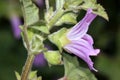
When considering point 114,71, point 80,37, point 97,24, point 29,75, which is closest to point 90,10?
point 80,37

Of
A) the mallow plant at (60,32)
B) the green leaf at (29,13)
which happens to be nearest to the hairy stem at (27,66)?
the mallow plant at (60,32)

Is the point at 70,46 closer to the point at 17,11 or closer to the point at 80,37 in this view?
the point at 80,37

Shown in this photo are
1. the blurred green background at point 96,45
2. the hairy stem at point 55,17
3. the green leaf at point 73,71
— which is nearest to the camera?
the hairy stem at point 55,17

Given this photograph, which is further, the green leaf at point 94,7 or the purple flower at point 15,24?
the purple flower at point 15,24

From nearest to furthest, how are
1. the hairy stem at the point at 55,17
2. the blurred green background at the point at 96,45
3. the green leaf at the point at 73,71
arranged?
the hairy stem at the point at 55,17 → the green leaf at the point at 73,71 → the blurred green background at the point at 96,45

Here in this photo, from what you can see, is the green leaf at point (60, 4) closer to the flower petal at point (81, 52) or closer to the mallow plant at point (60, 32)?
the mallow plant at point (60, 32)

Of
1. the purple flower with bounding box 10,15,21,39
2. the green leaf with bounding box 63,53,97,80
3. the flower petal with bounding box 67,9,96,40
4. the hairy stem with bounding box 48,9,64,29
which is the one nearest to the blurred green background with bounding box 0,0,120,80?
the purple flower with bounding box 10,15,21,39

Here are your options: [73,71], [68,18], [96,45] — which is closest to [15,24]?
[96,45]

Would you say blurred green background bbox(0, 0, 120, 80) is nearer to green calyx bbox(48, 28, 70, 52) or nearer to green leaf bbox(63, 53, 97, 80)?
green leaf bbox(63, 53, 97, 80)

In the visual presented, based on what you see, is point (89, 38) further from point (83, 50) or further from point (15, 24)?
point (15, 24)
